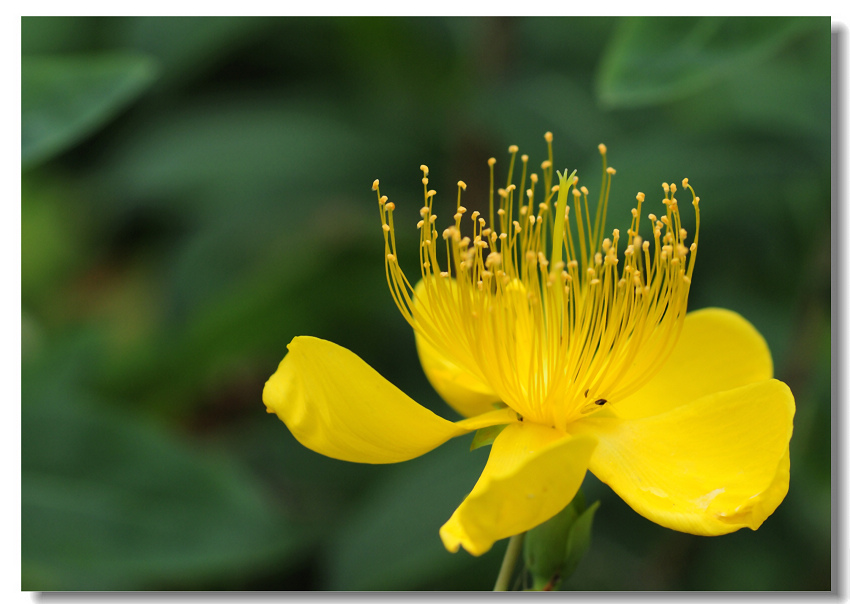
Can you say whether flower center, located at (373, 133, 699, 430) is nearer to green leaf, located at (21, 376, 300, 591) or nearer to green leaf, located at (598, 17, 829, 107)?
green leaf, located at (598, 17, 829, 107)

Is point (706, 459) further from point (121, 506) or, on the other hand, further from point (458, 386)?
point (121, 506)

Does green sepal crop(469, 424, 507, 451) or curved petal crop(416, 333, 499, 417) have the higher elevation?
curved petal crop(416, 333, 499, 417)

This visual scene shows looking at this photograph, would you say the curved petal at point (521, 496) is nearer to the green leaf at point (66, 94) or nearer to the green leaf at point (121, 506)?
the green leaf at point (121, 506)

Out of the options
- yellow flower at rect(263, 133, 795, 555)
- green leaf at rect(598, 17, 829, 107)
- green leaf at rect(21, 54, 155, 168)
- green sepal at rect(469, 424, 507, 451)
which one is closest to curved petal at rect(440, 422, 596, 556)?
yellow flower at rect(263, 133, 795, 555)

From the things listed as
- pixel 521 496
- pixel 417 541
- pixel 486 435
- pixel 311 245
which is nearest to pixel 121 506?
pixel 417 541

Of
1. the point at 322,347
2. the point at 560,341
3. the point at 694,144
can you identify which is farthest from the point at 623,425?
the point at 694,144
